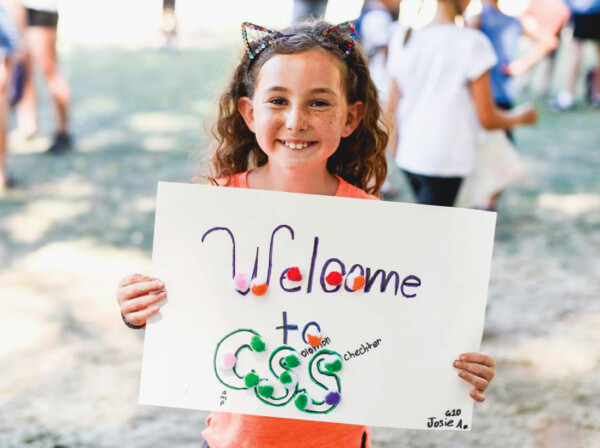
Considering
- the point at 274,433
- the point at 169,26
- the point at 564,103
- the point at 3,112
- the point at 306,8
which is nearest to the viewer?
the point at 274,433

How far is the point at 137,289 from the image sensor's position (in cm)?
135

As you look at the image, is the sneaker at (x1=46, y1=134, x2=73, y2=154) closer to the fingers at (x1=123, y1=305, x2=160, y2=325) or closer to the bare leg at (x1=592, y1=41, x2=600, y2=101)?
the fingers at (x1=123, y1=305, x2=160, y2=325)

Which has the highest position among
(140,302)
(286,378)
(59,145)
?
(140,302)

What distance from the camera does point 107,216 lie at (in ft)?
13.4

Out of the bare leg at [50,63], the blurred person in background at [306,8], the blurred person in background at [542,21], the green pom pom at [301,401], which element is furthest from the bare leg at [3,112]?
the green pom pom at [301,401]

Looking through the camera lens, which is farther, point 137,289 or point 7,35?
point 7,35

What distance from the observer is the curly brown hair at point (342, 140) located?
1540mm

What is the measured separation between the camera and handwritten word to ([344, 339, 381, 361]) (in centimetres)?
136

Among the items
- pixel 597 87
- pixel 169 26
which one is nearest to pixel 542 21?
pixel 597 87

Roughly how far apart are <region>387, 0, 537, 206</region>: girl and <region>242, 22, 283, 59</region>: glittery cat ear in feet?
4.60

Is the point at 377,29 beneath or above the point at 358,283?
above

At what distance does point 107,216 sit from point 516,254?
222 cm

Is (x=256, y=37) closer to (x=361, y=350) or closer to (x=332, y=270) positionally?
(x=332, y=270)

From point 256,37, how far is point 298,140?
0.26 meters
